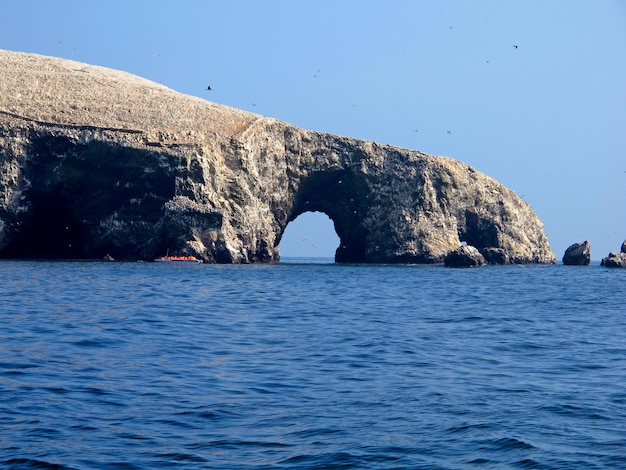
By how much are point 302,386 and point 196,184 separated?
60292 mm

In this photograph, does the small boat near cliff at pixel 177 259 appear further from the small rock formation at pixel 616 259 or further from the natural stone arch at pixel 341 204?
the small rock formation at pixel 616 259

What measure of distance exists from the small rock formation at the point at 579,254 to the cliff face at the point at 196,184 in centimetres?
379

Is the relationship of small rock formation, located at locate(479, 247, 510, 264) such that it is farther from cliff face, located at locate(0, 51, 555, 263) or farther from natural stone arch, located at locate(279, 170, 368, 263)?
natural stone arch, located at locate(279, 170, 368, 263)

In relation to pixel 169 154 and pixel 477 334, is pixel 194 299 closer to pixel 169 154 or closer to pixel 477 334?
pixel 477 334

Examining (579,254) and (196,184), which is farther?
(579,254)

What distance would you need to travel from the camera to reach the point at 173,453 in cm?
1192

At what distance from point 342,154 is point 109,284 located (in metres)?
51.0

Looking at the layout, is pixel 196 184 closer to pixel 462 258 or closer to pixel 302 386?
pixel 462 258

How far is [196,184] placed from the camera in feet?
248

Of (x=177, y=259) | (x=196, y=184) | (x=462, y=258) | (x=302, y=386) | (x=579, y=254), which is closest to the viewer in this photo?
(x=302, y=386)

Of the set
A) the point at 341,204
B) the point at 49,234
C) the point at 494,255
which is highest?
the point at 341,204

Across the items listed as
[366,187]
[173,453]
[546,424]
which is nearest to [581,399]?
[546,424]

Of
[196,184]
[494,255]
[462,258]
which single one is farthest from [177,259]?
[494,255]

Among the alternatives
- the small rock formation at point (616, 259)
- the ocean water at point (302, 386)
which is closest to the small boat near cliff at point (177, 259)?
the ocean water at point (302, 386)
